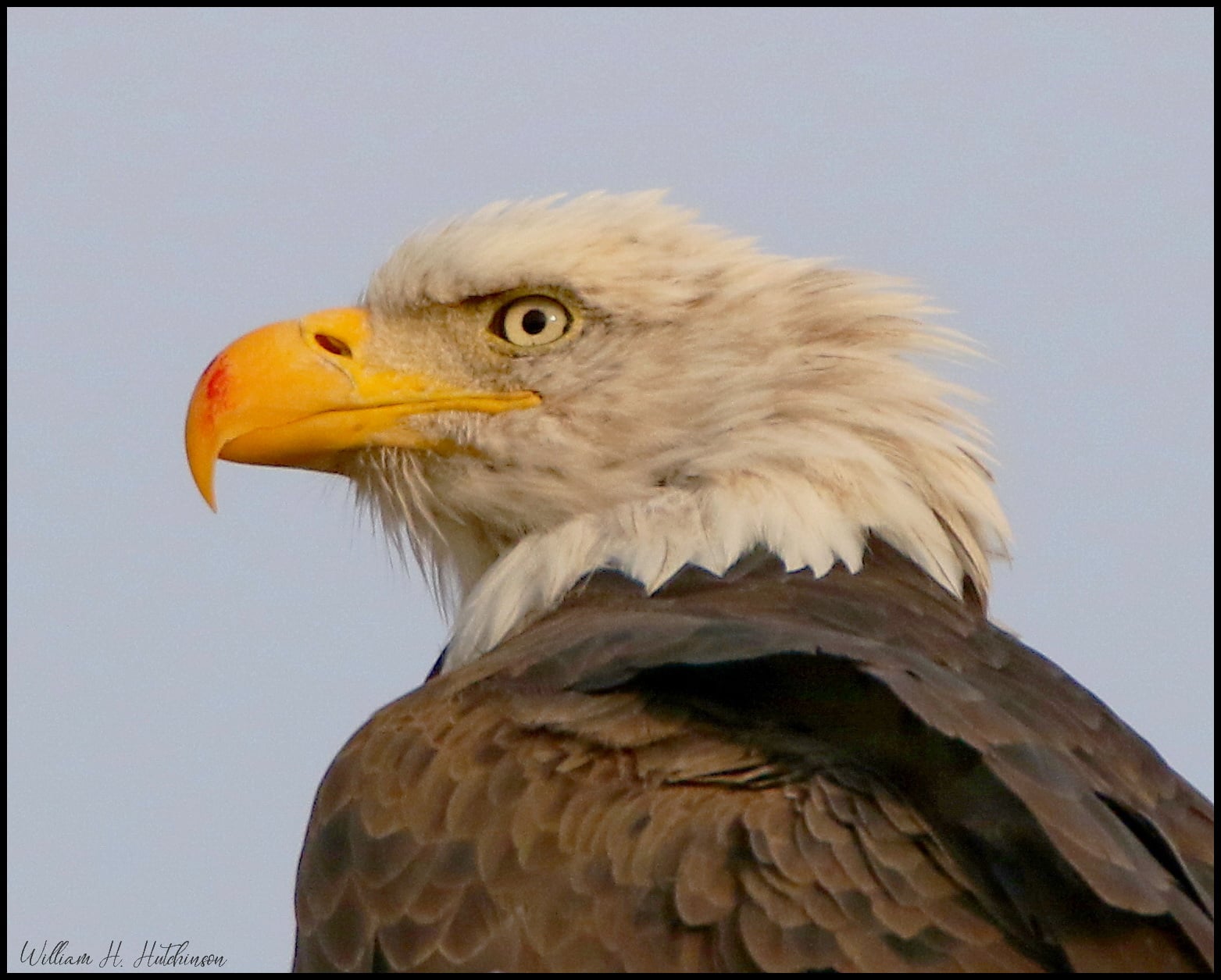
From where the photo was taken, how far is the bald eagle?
4.38 metres

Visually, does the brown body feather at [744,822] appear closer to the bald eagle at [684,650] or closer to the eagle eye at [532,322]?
the bald eagle at [684,650]

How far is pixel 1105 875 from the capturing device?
4.33 meters

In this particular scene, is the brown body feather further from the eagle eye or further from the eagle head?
the eagle eye

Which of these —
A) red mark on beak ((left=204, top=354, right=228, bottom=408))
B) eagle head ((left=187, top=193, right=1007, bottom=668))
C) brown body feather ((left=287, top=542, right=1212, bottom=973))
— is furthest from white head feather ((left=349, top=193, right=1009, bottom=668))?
brown body feather ((left=287, top=542, right=1212, bottom=973))

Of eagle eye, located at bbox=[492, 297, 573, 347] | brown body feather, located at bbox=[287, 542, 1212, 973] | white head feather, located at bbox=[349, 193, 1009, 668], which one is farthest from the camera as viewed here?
eagle eye, located at bbox=[492, 297, 573, 347]

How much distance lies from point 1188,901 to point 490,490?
2.46m

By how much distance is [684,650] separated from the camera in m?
4.93

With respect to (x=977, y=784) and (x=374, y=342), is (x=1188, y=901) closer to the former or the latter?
(x=977, y=784)

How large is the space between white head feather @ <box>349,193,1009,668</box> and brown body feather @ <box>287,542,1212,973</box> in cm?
74

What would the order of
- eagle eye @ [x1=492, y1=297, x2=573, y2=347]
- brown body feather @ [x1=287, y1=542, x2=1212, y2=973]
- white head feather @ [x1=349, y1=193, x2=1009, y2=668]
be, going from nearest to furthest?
1. brown body feather @ [x1=287, y1=542, x2=1212, y2=973]
2. white head feather @ [x1=349, y1=193, x2=1009, y2=668]
3. eagle eye @ [x1=492, y1=297, x2=573, y2=347]

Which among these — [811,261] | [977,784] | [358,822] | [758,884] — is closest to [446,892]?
[358,822]

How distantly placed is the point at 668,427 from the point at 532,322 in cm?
49

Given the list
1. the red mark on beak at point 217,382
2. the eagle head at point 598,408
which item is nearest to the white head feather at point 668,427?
the eagle head at point 598,408

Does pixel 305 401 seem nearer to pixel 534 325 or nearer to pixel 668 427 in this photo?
pixel 534 325
